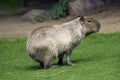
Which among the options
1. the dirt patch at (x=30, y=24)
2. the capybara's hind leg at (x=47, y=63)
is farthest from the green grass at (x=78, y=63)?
the dirt patch at (x=30, y=24)

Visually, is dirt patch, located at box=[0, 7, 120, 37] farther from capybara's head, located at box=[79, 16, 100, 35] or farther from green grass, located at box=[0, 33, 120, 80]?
capybara's head, located at box=[79, 16, 100, 35]

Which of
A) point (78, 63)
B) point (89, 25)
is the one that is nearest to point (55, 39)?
point (78, 63)

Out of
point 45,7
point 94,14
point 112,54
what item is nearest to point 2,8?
point 112,54

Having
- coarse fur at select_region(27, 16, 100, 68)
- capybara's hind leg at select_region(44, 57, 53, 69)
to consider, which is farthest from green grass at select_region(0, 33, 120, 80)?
coarse fur at select_region(27, 16, 100, 68)

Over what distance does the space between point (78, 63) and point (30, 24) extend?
711cm

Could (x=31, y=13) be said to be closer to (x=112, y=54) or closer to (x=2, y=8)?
(x=112, y=54)

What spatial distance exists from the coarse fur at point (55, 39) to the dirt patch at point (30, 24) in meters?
4.27

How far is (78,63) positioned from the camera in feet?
23.1

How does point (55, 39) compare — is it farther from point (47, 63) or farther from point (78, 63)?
point (78, 63)

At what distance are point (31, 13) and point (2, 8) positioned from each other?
44.2 feet

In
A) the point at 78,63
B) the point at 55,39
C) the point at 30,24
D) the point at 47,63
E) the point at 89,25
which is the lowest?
the point at 78,63

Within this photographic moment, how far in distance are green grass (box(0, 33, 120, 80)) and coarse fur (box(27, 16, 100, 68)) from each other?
0.26 metres

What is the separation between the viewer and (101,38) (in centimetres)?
1043

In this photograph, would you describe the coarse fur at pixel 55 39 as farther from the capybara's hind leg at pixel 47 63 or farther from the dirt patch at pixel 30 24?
the dirt patch at pixel 30 24
